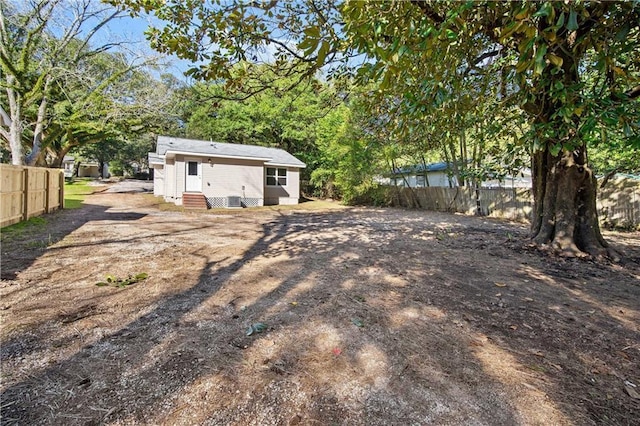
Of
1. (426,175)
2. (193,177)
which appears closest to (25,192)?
(193,177)

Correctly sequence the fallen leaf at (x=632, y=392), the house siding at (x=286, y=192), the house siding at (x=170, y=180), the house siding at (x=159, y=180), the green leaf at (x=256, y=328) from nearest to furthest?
the fallen leaf at (x=632, y=392), the green leaf at (x=256, y=328), the house siding at (x=170, y=180), the house siding at (x=286, y=192), the house siding at (x=159, y=180)

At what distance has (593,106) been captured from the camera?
3084mm

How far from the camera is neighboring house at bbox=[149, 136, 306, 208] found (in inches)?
602

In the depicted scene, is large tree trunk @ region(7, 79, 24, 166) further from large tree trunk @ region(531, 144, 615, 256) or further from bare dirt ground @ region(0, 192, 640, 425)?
large tree trunk @ region(531, 144, 615, 256)

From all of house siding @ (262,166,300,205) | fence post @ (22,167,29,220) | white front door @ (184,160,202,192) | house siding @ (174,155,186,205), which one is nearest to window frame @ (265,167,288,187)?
house siding @ (262,166,300,205)

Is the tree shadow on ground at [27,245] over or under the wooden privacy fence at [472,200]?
under

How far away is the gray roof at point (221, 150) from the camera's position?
1555 centimetres

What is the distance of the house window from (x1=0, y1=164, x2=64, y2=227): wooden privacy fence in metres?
10.3

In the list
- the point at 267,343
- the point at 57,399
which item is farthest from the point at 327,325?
the point at 57,399

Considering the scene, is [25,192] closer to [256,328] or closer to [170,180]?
[170,180]

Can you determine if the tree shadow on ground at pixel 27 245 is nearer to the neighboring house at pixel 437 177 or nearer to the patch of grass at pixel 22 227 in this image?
the patch of grass at pixel 22 227

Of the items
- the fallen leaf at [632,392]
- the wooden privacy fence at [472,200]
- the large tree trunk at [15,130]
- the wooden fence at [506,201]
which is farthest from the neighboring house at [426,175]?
the large tree trunk at [15,130]

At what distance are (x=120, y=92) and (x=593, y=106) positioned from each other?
20.6 metres

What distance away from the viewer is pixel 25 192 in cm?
800
